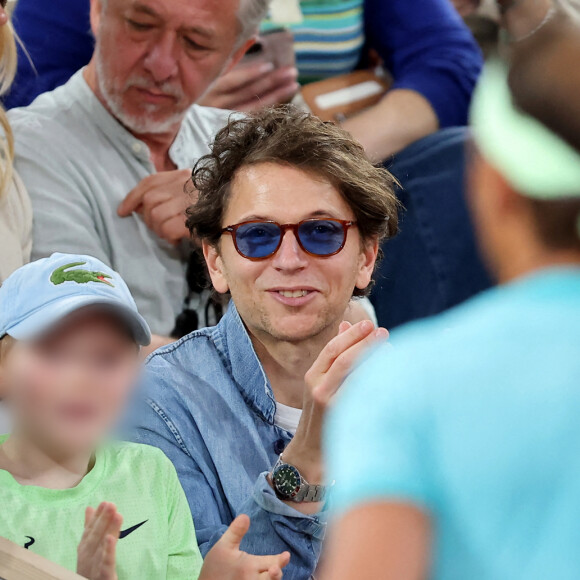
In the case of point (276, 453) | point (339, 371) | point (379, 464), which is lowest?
point (276, 453)

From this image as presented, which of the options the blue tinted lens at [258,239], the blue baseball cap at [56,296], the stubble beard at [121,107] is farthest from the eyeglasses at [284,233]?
the stubble beard at [121,107]

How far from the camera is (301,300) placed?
83 cm

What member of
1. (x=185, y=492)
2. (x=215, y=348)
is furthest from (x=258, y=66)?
(x=185, y=492)

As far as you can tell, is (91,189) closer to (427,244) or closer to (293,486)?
(427,244)

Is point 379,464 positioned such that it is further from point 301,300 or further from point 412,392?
point 301,300

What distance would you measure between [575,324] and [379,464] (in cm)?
8

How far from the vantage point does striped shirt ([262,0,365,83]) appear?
131 centimetres

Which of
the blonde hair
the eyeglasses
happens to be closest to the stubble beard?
the blonde hair

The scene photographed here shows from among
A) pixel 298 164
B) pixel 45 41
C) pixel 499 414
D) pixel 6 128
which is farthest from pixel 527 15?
pixel 45 41

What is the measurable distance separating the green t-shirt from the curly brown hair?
0.79 feet

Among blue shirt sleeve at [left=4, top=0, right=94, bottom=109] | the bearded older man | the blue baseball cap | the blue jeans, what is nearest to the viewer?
the blue baseball cap

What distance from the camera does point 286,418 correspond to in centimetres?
85

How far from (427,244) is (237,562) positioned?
0.49 metres

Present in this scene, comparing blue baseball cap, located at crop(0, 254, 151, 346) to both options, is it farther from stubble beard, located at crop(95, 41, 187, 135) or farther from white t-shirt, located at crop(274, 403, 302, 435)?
stubble beard, located at crop(95, 41, 187, 135)
